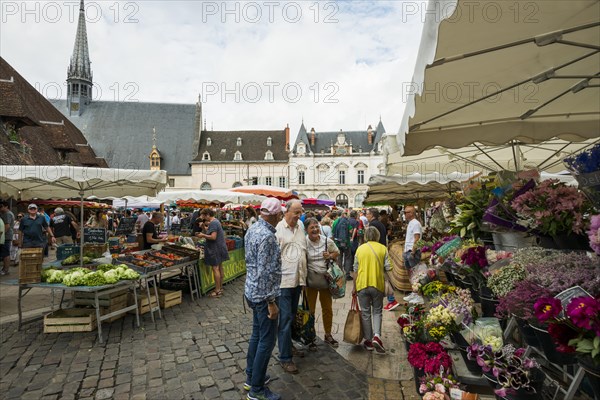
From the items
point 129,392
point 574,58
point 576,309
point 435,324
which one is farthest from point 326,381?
Result: point 574,58

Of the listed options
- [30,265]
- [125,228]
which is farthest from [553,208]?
[125,228]

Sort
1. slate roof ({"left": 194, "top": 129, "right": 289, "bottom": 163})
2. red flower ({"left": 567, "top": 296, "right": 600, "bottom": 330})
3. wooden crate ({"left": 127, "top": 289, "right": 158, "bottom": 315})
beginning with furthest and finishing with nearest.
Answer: slate roof ({"left": 194, "top": 129, "right": 289, "bottom": 163}) → wooden crate ({"left": 127, "top": 289, "right": 158, "bottom": 315}) → red flower ({"left": 567, "top": 296, "right": 600, "bottom": 330})

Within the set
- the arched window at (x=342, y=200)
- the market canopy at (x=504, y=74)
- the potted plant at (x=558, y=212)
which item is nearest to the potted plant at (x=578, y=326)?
the potted plant at (x=558, y=212)

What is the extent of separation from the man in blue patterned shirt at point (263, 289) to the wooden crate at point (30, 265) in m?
3.90

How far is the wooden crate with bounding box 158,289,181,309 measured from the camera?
271 inches

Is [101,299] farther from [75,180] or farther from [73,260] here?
[75,180]

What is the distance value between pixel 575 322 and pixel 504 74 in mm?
1692

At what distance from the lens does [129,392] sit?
3762 millimetres

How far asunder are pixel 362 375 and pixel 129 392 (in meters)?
2.48

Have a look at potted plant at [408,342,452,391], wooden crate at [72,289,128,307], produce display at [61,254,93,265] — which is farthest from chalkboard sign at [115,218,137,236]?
potted plant at [408,342,452,391]

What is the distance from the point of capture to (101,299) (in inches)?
232

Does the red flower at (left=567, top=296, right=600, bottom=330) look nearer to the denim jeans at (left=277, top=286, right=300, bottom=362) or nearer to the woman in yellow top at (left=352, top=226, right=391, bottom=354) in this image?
the denim jeans at (left=277, top=286, right=300, bottom=362)

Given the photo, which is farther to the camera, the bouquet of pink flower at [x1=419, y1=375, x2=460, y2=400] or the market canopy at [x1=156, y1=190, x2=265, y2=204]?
the market canopy at [x1=156, y1=190, x2=265, y2=204]

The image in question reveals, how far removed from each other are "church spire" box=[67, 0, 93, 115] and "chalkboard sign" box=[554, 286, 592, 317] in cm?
6291
